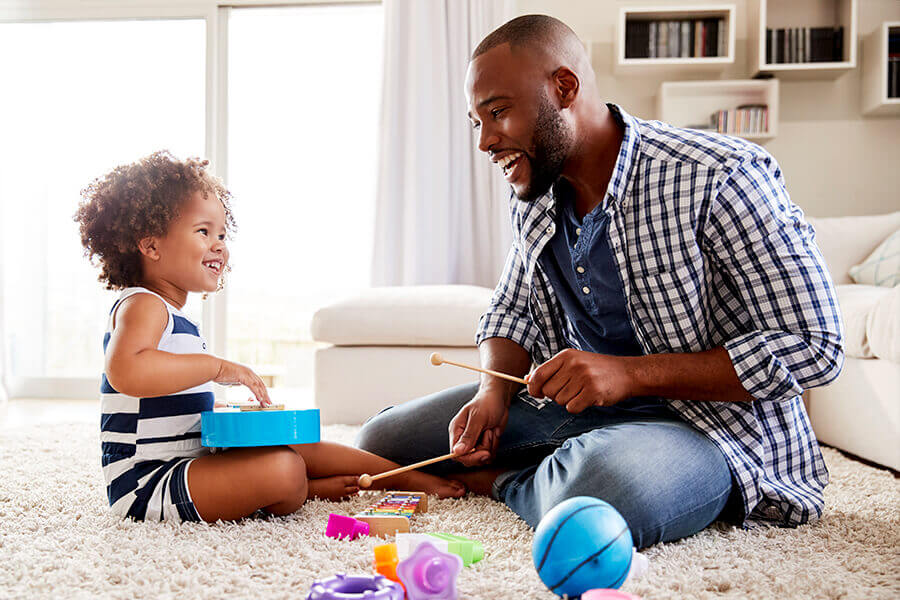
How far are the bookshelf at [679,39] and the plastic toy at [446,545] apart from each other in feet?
8.96

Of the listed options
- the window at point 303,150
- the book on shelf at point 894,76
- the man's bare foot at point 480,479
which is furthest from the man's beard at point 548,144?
the window at point 303,150

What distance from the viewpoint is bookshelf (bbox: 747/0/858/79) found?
3.20 metres

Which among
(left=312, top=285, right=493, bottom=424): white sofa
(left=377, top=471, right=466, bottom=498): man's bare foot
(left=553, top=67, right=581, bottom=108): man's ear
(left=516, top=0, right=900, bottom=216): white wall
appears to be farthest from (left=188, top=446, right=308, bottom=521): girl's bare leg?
(left=516, top=0, right=900, bottom=216): white wall

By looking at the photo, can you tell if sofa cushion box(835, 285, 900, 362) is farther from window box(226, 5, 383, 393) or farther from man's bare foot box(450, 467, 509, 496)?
window box(226, 5, 383, 393)

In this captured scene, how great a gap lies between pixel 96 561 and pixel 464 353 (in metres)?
1.53

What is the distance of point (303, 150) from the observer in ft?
14.3

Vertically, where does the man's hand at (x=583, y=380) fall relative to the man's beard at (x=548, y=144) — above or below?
below

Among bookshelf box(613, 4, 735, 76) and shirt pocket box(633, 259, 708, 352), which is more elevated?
bookshelf box(613, 4, 735, 76)

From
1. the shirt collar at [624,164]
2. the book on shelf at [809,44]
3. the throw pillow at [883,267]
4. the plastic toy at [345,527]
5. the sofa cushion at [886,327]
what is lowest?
the plastic toy at [345,527]

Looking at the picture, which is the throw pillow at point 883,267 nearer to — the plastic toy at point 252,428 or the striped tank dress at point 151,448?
the plastic toy at point 252,428

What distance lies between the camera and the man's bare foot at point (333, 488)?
54.9 inches

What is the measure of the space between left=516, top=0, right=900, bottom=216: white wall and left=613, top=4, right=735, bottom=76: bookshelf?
17 cm

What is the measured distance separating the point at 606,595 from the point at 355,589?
0.87ft

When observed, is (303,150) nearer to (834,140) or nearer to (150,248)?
(834,140)
